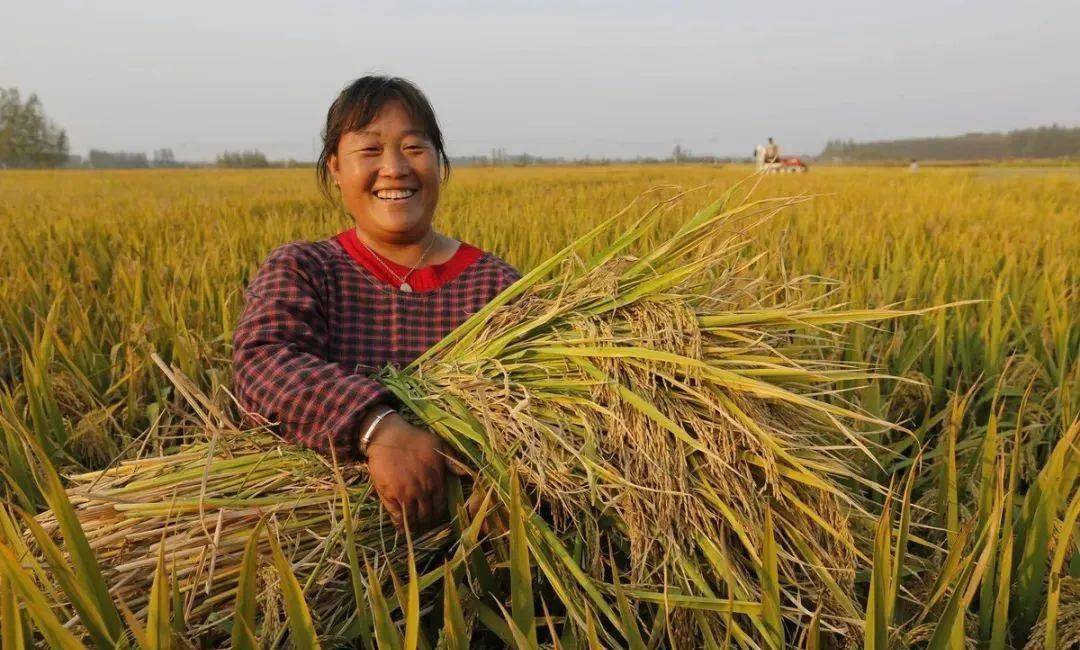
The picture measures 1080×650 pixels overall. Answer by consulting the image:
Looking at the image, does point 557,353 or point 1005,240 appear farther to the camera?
point 1005,240

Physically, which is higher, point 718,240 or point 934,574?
point 718,240

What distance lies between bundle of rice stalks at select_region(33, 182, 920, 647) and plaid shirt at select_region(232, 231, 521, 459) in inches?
3.3

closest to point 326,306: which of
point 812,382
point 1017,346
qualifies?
point 812,382

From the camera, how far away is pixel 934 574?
1.02 meters

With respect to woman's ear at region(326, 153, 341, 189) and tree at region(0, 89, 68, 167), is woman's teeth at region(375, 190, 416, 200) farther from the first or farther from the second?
tree at region(0, 89, 68, 167)

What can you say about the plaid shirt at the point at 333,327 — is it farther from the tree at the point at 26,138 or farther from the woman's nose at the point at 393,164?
the tree at the point at 26,138

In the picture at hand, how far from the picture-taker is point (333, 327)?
4.74ft

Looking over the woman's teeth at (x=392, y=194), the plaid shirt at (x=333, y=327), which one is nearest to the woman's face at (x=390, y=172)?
the woman's teeth at (x=392, y=194)

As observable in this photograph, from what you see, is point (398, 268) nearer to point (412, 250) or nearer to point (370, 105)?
point (412, 250)

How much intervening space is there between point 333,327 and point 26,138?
270 ft

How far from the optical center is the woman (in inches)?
48.1

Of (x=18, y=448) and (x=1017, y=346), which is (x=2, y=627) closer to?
(x=18, y=448)

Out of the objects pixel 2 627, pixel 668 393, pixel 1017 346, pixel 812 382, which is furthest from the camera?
pixel 1017 346

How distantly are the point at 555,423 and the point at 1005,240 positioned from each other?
349 centimetres
